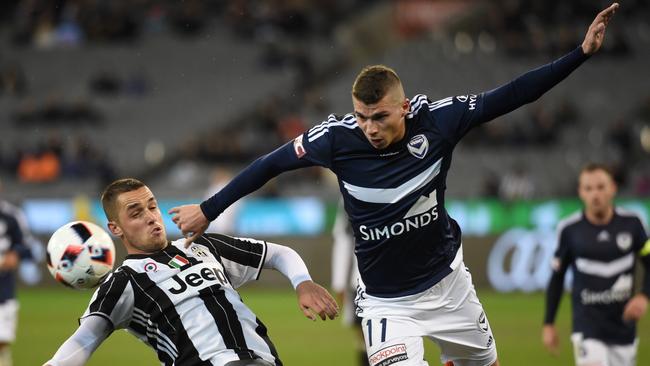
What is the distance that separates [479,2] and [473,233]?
539 inches

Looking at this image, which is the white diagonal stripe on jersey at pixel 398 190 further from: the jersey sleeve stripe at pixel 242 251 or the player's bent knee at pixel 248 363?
the player's bent knee at pixel 248 363

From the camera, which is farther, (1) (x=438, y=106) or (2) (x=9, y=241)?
(2) (x=9, y=241)

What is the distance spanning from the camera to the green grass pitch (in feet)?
40.5

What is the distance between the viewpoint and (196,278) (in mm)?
5691

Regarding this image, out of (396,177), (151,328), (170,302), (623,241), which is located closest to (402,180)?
(396,177)

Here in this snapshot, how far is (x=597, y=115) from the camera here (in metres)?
27.1

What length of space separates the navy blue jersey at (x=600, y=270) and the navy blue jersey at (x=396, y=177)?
2260 millimetres

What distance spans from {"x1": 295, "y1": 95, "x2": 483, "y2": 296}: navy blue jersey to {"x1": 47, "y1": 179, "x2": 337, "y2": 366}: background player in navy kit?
1.78ft

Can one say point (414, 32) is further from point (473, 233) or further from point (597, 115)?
point (473, 233)

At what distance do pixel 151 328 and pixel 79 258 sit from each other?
757mm

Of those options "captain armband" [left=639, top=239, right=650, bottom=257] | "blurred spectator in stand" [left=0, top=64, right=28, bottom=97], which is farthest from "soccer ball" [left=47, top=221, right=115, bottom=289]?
"blurred spectator in stand" [left=0, top=64, right=28, bottom=97]

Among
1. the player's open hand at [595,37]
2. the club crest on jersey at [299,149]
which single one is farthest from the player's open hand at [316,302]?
the player's open hand at [595,37]

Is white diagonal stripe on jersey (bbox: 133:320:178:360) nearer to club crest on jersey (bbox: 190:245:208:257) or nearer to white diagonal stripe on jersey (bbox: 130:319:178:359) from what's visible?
white diagonal stripe on jersey (bbox: 130:319:178:359)

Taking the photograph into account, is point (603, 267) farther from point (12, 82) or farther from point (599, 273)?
point (12, 82)
